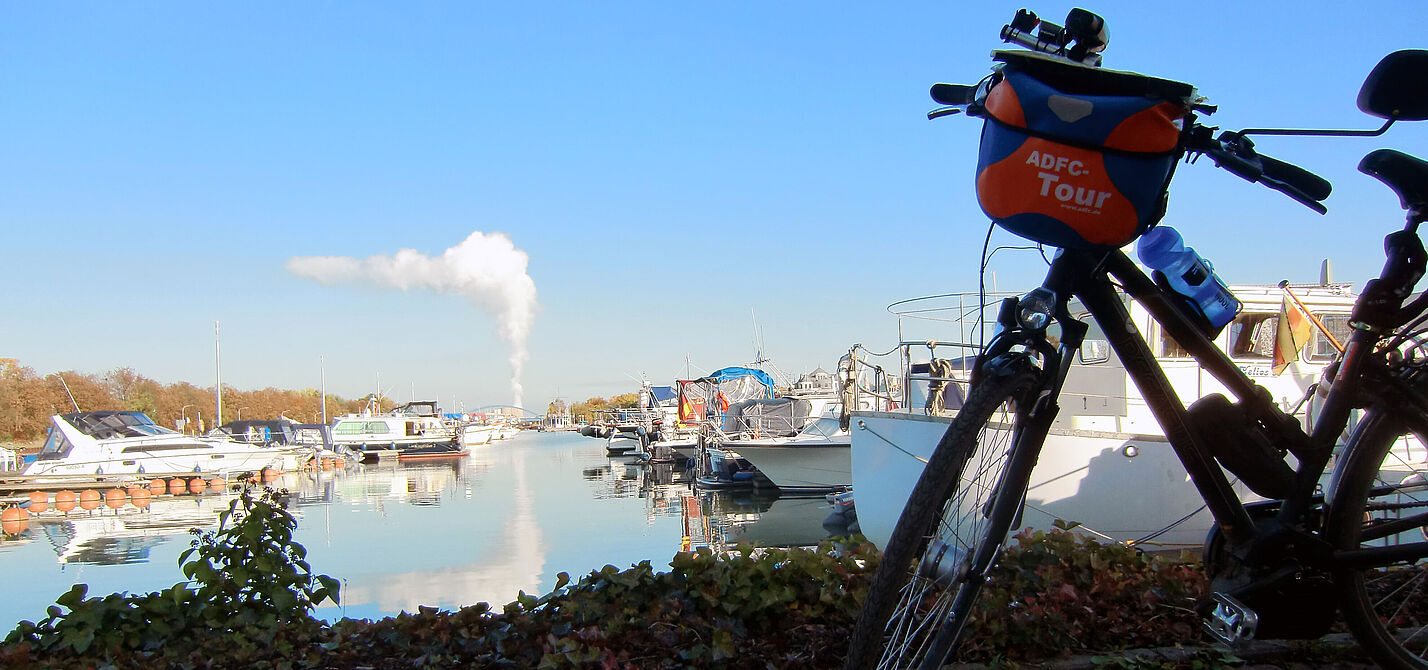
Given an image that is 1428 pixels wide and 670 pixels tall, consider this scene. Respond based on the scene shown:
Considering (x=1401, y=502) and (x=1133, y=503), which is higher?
(x=1401, y=502)

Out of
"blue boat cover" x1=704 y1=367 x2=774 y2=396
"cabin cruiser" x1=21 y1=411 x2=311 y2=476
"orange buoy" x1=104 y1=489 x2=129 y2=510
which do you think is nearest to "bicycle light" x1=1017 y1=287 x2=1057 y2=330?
"orange buoy" x1=104 y1=489 x2=129 y2=510

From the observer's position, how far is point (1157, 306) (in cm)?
235

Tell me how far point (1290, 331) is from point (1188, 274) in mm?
Answer: 7320

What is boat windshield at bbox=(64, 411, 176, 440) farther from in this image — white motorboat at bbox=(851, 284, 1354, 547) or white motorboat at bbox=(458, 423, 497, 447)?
white motorboat at bbox=(458, 423, 497, 447)

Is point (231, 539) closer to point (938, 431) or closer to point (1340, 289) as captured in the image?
point (938, 431)

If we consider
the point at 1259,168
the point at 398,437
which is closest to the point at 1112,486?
the point at 1259,168

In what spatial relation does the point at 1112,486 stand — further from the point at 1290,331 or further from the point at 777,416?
the point at 777,416

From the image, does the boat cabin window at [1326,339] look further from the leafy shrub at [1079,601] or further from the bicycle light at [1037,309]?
the bicycle light at [1037,309]

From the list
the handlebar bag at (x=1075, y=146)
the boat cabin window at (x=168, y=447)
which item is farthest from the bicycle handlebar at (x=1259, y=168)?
the boat cabin window at (x=168, y=447)

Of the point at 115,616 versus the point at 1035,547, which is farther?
the point at 1035,547

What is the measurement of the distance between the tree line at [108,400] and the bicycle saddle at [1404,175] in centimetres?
4788

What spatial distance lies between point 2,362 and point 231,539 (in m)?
71.1

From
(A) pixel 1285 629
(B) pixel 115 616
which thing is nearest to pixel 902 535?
(A) pixel 1285 629

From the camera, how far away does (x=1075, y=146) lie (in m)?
2.10
